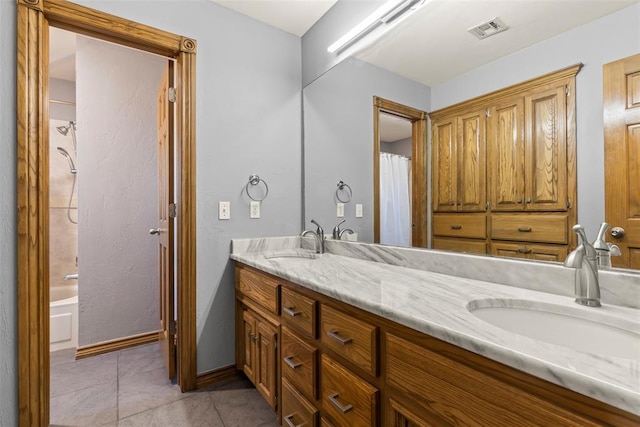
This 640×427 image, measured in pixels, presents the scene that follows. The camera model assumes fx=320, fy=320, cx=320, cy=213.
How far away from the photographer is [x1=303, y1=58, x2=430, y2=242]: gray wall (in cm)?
182

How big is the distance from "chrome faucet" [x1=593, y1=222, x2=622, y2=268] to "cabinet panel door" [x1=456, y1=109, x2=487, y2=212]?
35 centimetres

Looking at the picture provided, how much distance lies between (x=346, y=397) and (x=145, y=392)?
4.88 feet

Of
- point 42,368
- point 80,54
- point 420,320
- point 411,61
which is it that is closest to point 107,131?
point 80,54

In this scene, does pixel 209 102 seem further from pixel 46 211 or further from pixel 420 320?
pixel 420 320

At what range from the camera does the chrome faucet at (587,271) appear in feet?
2.81

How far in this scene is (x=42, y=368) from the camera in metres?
1.51

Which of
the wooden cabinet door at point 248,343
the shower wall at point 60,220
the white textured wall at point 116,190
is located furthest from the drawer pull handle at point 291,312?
the shower wall at point 60,220

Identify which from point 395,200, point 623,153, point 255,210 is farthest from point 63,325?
point 623,153

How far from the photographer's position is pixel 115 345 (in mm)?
2514

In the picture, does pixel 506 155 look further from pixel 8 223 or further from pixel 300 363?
pixel 8 223

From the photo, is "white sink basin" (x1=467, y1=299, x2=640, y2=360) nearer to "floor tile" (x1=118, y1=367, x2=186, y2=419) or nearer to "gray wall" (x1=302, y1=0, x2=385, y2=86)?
"gray wall" (x1=302, y1=0, x2=385, y2=86)

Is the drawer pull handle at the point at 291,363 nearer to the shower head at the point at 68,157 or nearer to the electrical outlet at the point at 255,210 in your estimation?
the electrical outlet at the point at 255,210

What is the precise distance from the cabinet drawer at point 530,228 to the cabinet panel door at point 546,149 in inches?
1.4

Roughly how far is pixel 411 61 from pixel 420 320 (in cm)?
127
